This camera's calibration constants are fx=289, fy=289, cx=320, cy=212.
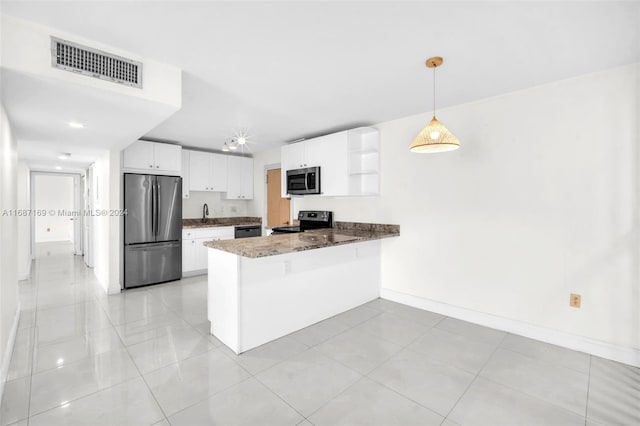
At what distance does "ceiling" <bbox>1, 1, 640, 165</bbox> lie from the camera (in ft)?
5.54

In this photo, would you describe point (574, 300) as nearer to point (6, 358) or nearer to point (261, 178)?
point (6, 358)

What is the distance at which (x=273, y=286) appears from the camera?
9.05 feet

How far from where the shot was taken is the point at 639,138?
2.33 m

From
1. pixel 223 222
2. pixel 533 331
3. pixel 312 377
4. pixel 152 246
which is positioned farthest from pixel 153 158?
pixel 533 331

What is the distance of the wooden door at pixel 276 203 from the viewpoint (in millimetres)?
5680

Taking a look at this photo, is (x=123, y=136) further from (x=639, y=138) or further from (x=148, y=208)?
(x=639, y=138)

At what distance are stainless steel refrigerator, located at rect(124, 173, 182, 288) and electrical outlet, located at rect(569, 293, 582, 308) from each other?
520 cm

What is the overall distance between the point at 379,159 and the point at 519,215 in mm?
1818

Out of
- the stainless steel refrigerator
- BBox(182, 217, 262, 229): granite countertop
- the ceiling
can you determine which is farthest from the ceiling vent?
BBox(182, 217, 262, 229): granite countertop

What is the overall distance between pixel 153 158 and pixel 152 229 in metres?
1.16

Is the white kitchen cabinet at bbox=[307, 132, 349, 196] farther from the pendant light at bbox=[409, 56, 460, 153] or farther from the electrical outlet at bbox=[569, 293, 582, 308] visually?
the electrical outlet at bbox=[569, 293, 582, 308]

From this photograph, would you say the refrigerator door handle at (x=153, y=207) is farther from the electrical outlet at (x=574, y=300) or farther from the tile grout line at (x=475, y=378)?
the electrical outlet at (x=574, y=300)

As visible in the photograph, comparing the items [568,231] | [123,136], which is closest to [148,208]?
[123,136]

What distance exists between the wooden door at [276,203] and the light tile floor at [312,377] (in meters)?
2.76
